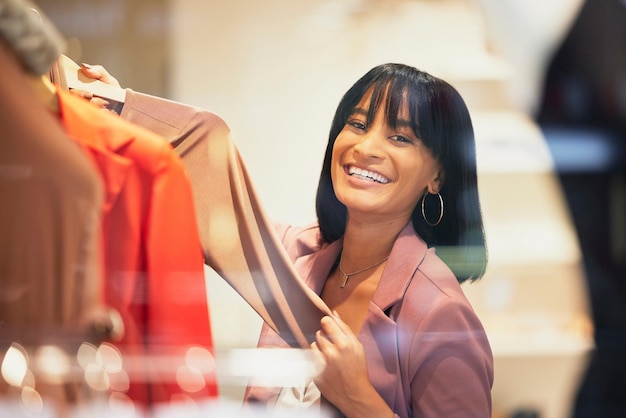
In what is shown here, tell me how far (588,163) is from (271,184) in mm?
534

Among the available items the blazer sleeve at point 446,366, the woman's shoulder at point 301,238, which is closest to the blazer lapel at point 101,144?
the woman's shoulder at point 301,238

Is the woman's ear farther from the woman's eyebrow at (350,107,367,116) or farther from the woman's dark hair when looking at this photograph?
the woman's eyebrow at (350,107,367,116)

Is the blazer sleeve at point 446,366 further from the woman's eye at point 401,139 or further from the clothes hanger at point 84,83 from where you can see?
the clothes hanger at point 84,83

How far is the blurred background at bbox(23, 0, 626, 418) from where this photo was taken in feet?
3.99

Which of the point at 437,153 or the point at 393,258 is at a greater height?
the point at 437,153

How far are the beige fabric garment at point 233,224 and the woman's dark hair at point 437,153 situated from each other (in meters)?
0.10

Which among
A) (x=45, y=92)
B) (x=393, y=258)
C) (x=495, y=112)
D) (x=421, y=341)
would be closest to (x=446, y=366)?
(x=421, y=341)

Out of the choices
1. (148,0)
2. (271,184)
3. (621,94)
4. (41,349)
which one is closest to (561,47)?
(621,94)

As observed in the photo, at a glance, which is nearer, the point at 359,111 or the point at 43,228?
the point at 43,228

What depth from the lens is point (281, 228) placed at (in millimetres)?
1236

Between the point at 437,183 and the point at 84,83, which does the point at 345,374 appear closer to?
the point at 437,183

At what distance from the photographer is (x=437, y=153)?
1.21 m

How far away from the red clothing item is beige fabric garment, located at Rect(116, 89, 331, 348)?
0.04 m

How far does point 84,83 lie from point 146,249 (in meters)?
0.27
